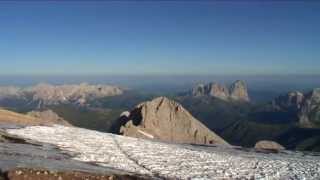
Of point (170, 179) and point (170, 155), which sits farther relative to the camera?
point (170, 155)

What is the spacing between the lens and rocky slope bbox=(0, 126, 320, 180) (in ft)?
125

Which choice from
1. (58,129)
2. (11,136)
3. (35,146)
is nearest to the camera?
(35,146)

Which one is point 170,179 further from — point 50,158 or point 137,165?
point 50,158

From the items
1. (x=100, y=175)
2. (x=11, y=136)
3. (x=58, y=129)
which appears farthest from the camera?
(x=58, y=129)

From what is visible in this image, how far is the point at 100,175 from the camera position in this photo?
3438 cm

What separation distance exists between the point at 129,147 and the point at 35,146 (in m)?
11.4

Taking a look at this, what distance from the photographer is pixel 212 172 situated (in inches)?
1620

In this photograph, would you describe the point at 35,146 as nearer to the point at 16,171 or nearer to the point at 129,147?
the point at 129,147

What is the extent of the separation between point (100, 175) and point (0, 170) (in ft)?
22.0

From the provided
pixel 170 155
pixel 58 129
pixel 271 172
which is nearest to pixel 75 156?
pixel 170 155

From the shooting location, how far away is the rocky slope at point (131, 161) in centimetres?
3800

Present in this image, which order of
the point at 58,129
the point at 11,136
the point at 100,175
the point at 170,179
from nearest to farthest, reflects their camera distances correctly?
the point at 100,175, the point at 170,179, the point at 11,136, the point at 58,129

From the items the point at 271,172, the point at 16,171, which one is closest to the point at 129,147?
the point at 271,172

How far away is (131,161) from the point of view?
4400 cm
